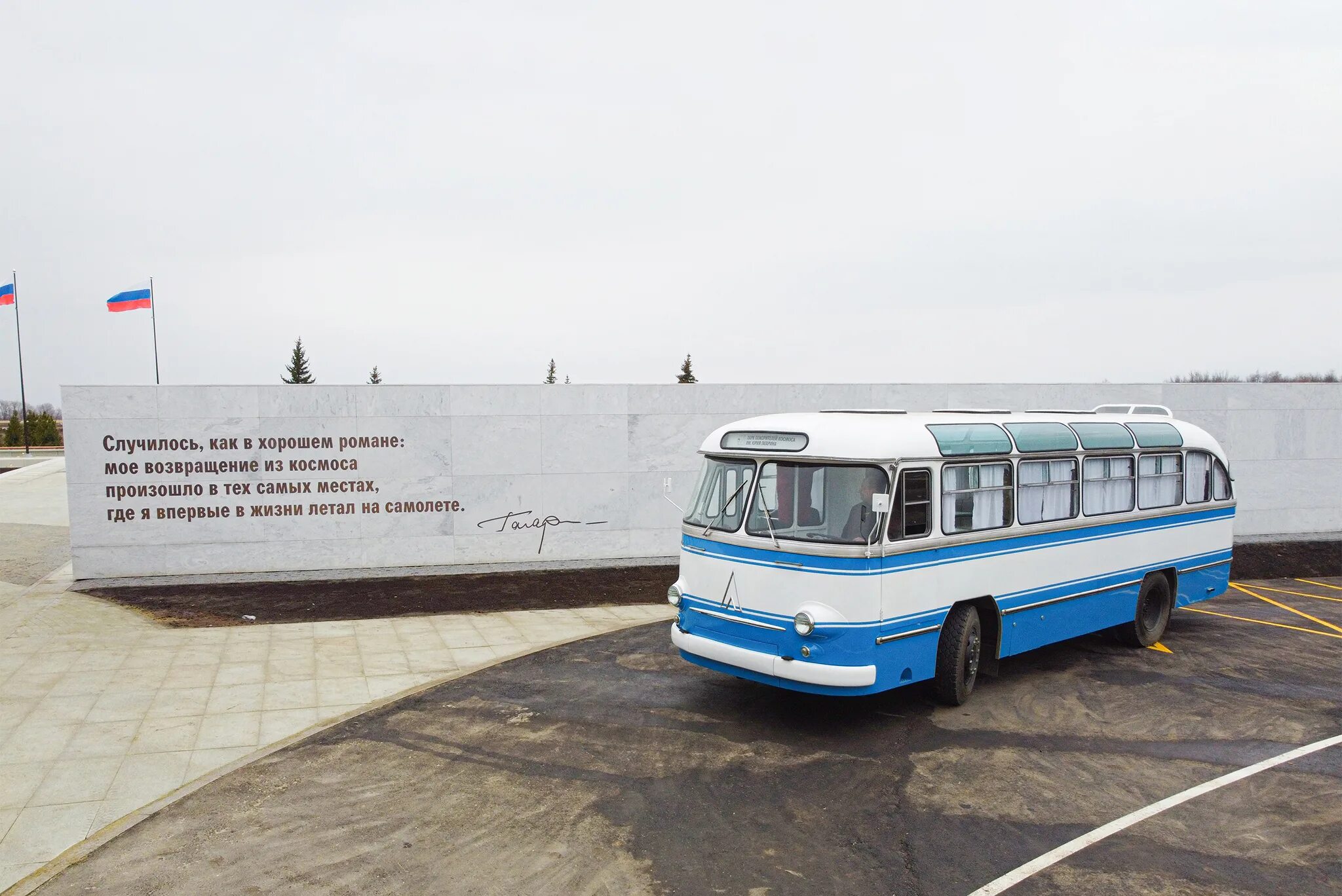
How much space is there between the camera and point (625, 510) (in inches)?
743

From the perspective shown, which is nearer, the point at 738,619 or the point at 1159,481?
the point at 738,619

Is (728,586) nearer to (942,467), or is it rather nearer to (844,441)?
(844,441)

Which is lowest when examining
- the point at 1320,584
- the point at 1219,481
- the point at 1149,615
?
the point at 1320,584

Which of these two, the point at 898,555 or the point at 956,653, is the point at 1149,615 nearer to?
the point at 956,653

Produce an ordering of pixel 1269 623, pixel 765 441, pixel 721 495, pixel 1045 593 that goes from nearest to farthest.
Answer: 1. pixel 765 441
2. pixel 721 495
3. pixel 1045 593
4. pixel 1269 623

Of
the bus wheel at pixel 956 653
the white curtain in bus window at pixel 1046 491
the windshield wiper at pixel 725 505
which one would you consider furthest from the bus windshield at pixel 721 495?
the white curtain in bus window at pixel 1046 491

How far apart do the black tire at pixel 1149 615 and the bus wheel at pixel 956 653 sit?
11.8 ft

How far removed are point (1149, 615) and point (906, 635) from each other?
541 centimetres

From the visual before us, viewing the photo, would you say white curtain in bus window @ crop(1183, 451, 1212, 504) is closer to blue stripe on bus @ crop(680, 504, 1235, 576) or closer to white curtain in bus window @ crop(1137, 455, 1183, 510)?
white curtain in bus window @ crop(1137, 455, 1183, 510)

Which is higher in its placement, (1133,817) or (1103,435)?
(1103,435)

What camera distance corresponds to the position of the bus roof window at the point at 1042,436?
1022 centimetres

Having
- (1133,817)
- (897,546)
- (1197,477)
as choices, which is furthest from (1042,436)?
(1133,817)

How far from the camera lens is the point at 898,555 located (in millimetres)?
8617
